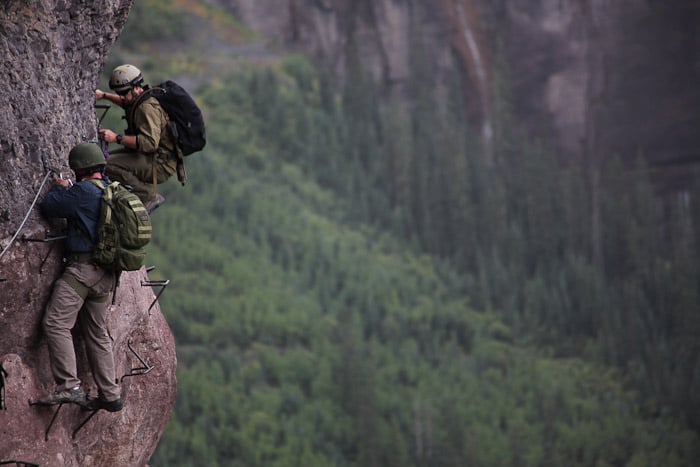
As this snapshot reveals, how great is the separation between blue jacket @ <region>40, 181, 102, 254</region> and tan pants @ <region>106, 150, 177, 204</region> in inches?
73.8

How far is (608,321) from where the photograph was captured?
79562 mm

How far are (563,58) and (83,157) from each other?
8580cm

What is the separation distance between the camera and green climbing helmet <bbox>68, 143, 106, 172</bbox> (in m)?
15.0

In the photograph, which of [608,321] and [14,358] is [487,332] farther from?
[14,358]

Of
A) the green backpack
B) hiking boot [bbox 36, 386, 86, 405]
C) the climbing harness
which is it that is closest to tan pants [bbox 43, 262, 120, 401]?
hiking boot [bbox 36, 386, 86, 405]

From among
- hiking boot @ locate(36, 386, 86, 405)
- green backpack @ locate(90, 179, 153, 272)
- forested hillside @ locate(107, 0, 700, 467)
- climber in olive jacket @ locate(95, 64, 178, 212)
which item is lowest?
forested hillside @ locate(107, 0, 700, 467)

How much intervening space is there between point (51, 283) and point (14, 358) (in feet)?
3.29

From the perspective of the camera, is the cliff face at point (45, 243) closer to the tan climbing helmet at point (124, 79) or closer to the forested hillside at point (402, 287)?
the tan climbing helmet at point (124, 79)

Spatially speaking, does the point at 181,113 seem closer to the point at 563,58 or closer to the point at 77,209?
the point at 77,209

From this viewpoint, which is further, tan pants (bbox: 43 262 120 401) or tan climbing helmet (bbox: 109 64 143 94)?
tan climbing helmet (bbox: 109 64 143 94)

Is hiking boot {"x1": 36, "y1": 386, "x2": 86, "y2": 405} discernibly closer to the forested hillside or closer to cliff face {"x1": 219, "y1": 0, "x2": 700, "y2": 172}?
the forested hillside

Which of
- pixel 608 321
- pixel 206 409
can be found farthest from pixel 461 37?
pixel 206 409

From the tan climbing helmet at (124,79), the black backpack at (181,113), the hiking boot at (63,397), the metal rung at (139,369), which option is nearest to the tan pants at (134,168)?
the black backpack at (181,113)

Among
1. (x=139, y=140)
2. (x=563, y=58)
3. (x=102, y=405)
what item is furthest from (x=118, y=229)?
(x=563, y=58)
